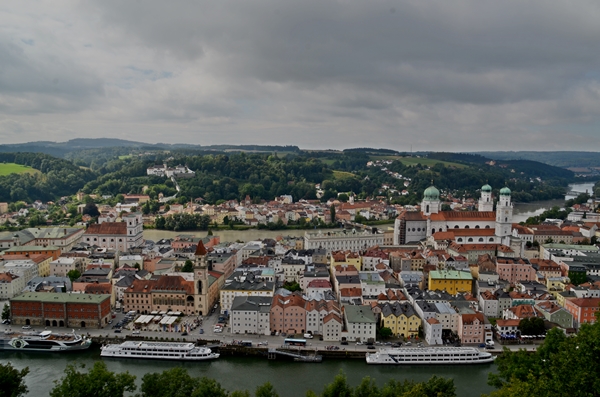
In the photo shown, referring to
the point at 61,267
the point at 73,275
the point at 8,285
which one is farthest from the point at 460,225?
the point at 8,285

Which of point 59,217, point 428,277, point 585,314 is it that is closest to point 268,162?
point 59,217

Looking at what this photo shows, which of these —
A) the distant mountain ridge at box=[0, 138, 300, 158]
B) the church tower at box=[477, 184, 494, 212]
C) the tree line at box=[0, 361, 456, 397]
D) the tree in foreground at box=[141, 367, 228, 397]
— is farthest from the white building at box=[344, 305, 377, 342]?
the distant mountain ridge at box=[0, 138, 300, 158]

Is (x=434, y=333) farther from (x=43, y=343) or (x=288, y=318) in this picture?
(x=43, y=343)

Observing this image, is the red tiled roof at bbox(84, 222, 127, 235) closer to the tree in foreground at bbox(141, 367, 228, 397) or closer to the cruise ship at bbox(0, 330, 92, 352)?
the cruise ship at bbox(0, 330, 92, 352)

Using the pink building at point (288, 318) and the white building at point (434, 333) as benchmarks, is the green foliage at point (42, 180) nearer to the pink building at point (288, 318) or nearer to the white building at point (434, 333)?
the pink building at point (288, 318)

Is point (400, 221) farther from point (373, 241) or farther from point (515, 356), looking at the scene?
point (515, 356)
